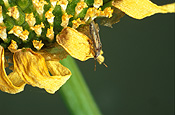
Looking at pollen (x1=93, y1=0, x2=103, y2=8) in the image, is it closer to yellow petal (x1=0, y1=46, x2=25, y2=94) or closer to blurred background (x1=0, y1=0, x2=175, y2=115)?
yellow petal (x1=0, y1=46, x2=25, y2=94)

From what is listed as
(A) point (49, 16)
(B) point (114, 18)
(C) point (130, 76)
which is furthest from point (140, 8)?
(C) point (130, 76)

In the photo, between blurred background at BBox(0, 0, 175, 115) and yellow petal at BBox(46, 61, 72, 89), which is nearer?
yellow petal at BBox(46, 61, 72, 89)

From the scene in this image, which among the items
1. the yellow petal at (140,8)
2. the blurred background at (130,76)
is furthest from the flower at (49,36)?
the blurred background at (130,76)

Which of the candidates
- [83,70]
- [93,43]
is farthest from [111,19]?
[83,70]

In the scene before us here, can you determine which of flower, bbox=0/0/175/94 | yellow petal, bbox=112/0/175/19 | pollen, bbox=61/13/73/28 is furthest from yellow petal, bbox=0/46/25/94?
yellow petal, bbox=112/0/175/19

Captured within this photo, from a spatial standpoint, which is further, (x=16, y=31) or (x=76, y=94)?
(x=76, y=94)

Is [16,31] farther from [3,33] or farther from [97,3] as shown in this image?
[97,3]
